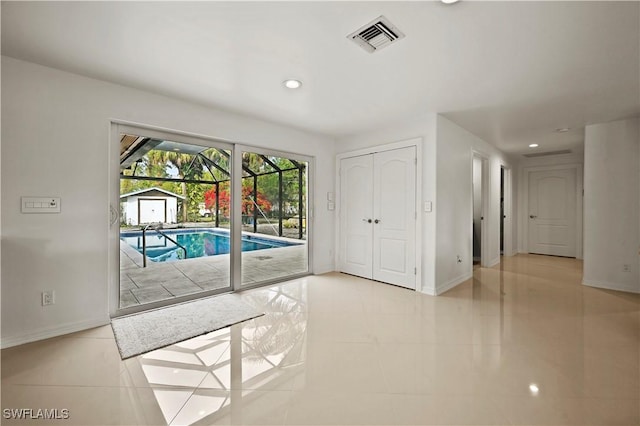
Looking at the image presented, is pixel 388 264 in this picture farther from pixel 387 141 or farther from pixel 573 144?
pixel 573 144

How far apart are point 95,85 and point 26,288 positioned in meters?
1.95

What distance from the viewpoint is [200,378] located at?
196cm

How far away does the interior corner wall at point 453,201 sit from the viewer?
3.89 m

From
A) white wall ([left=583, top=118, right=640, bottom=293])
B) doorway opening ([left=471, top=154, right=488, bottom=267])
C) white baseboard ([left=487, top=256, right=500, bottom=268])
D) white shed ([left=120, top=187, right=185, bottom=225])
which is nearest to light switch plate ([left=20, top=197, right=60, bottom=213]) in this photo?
white shed ([left=120, top=187, right=185, bottom=225])

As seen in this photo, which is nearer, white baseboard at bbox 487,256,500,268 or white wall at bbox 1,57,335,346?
white wall at bbox 1,57,335,346

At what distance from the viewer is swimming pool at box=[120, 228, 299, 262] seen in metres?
3.45

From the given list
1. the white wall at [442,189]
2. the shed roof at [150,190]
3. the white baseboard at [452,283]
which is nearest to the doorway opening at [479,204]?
the white wall at [442,189]

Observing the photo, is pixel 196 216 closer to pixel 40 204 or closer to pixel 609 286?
pixel 40 204

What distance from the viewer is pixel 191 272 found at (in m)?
4.03

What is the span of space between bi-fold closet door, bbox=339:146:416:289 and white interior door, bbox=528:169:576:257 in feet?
16.6

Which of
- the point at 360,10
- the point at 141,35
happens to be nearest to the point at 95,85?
the point at 141,35

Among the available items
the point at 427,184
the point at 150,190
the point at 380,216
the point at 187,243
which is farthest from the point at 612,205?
the point at 150,190

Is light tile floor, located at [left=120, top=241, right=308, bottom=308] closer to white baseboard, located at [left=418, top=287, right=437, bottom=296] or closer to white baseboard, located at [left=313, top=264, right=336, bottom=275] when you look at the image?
white baseboard, located at [left=313, top=264, right=336, bottom=275]

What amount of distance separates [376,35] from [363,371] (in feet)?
8.01
